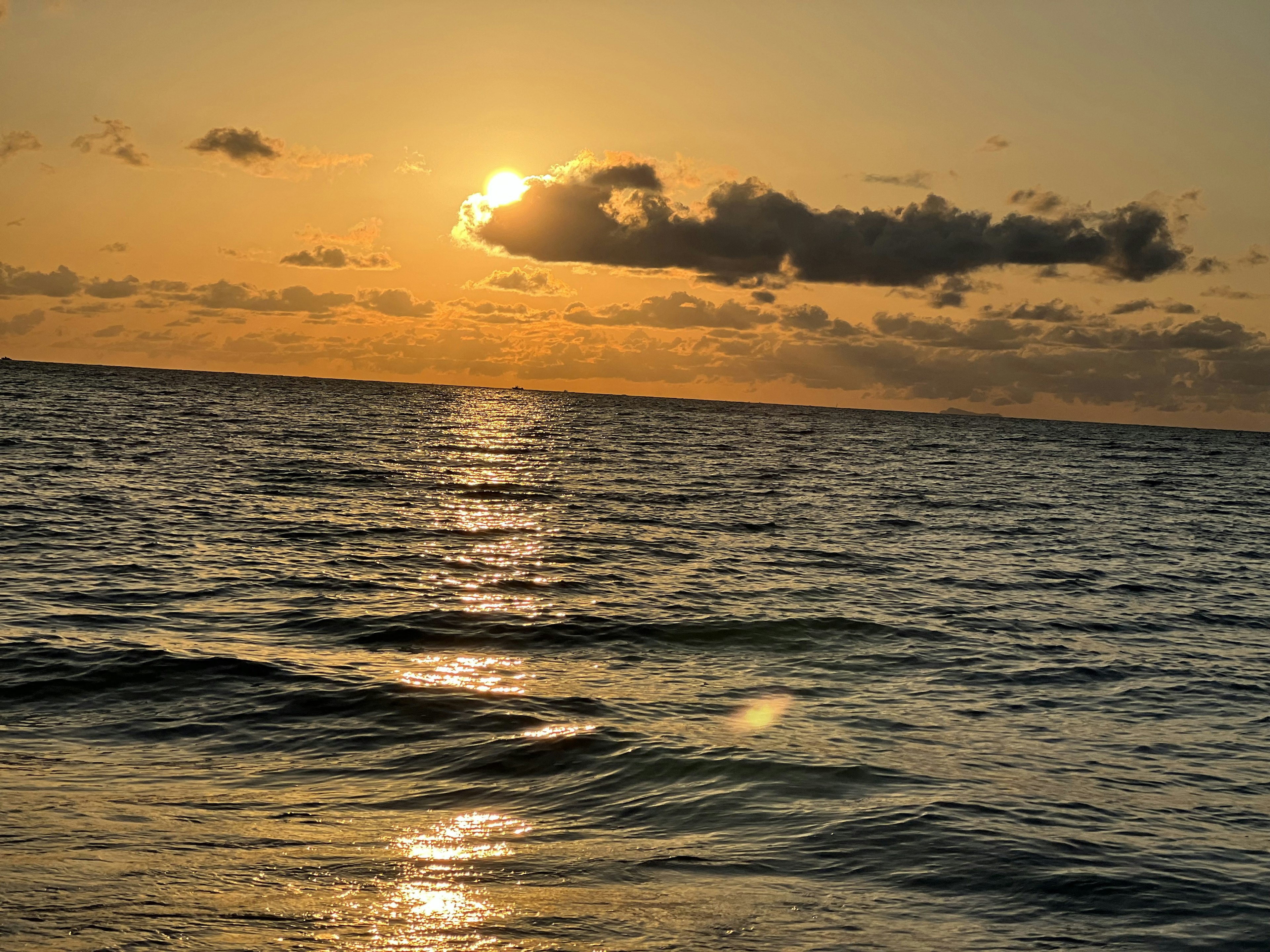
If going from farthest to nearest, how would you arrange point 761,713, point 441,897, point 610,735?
point 761,713
point 610,735
point 441,897

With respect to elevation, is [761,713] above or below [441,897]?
below

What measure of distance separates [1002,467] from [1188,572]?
181ft

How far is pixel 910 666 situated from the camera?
18.3m

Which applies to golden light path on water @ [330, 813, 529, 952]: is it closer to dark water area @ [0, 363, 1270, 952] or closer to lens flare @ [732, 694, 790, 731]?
dark water area @ [0, 363, 1270, 952]

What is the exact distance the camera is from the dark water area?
8594 mm

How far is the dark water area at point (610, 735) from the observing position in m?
8.59

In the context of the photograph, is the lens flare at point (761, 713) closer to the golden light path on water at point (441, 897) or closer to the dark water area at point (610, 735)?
the dark water area at point (610, 735)

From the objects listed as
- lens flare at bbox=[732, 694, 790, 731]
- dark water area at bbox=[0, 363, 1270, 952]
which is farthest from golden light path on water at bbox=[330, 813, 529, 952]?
lens flare at bbox=[732, 694, 790, 731]

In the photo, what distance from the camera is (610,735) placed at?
1344 cm

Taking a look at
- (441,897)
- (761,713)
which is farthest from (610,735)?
(441,897)

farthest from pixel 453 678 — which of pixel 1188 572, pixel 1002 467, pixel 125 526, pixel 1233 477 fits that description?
pixel 1233 477

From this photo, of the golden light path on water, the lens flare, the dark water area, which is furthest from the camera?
the lens flare

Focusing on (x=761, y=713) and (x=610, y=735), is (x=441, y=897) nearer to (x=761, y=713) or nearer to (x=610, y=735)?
(x=610, y=735)

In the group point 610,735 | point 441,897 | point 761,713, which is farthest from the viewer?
point 761,713
